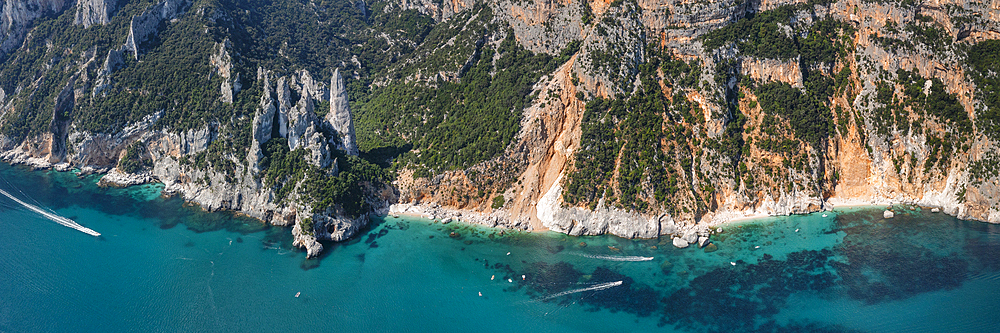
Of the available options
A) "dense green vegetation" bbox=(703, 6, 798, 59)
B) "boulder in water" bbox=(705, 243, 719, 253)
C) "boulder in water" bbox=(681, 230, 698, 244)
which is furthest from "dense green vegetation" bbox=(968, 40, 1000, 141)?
"boulder in water" bbox=(681, 230, 698, 244)

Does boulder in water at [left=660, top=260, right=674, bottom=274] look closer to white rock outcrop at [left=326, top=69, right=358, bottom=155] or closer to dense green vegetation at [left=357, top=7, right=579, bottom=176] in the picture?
dense green vegetation at [left=357, top=7, right=579, bottom=176]

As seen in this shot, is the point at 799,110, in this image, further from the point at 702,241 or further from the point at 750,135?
the point at 702,241

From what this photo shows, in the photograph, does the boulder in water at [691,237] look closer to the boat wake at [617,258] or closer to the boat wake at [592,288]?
the boat wake at [617,258]

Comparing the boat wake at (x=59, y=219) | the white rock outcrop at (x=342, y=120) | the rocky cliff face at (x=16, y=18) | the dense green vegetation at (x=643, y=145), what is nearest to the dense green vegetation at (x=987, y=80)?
the dense green vegetation at (x=643, y=145)

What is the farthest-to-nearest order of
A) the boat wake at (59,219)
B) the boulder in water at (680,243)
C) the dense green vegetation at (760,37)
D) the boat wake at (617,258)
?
the dense green vegetation at (760,37), the boat wake at (59,219), the boulder in water at (680,243), the boat wake at (617,258)

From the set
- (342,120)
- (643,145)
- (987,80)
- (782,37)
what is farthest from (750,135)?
(342,120)

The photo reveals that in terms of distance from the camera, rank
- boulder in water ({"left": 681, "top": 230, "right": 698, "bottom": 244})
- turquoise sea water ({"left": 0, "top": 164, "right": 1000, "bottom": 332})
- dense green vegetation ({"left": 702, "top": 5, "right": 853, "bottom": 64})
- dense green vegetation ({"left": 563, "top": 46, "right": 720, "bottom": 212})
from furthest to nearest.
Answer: dense green vegetation ({"left": 702, "top": 5, "right": 853, "bottom": 64}) → dense green vegetation ({"left": 563, "top": 46, "right": 720, "bottom": 212}) → boulder in water ({"left": 681, "top": 230, "right": 698, "bottom": 244}) → turquoise sea water ({"left": 0, "top": 164, "right": 1000, "bottom": 332})
